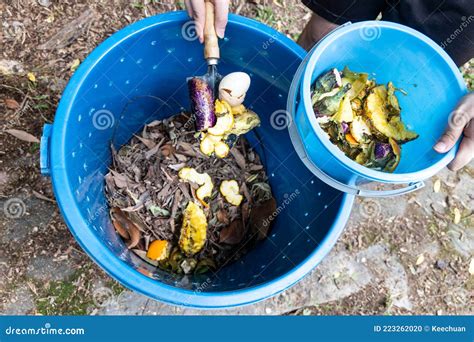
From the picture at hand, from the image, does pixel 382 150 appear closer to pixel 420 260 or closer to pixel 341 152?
pixel 341 152

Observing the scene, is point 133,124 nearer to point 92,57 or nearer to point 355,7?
point 92,57

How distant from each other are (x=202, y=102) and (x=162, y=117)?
373 millimetres

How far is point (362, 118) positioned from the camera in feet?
3.86

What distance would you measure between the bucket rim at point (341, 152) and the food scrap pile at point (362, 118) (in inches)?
4.2

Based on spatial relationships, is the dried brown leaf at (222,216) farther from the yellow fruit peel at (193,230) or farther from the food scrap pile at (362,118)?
the food scrap pile at (362,118)

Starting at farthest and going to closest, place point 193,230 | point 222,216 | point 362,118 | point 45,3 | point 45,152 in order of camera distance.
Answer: point 45,3 < point 222,216 < point 193,230 < point 362,118 < point 45,152

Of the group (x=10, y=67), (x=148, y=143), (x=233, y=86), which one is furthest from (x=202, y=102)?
(x=10, y=67)

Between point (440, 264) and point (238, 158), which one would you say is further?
point (440, 264)

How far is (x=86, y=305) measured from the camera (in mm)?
1492

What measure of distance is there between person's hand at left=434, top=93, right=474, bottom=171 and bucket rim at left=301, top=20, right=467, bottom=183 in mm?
18

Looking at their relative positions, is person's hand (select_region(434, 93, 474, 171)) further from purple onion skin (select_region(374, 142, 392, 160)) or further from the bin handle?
the bin handle

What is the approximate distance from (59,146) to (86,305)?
67cm

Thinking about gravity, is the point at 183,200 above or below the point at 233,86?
below

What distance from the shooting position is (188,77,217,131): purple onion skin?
3.85 ft
